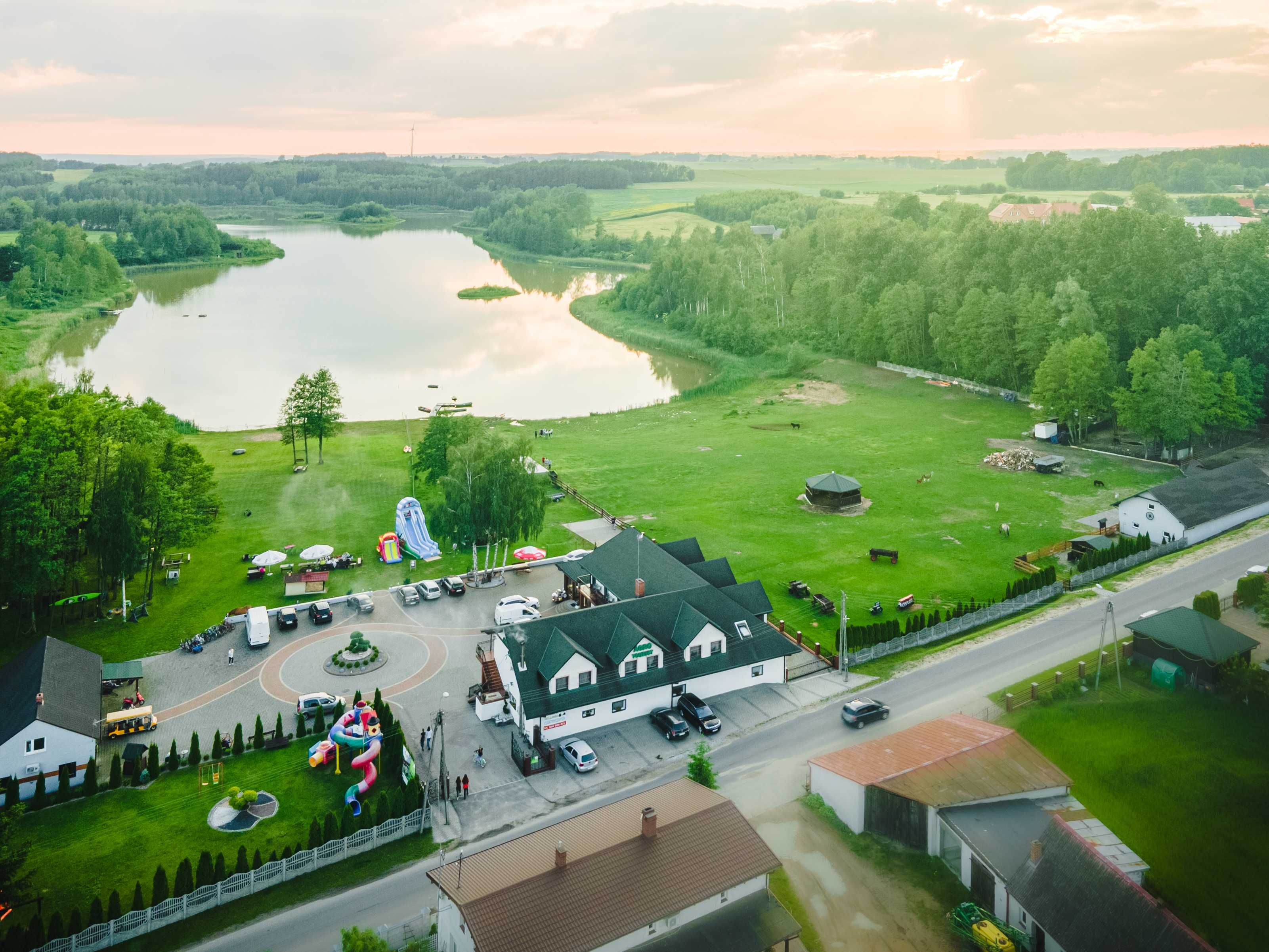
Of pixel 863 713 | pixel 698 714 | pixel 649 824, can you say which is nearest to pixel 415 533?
pixel 698 714

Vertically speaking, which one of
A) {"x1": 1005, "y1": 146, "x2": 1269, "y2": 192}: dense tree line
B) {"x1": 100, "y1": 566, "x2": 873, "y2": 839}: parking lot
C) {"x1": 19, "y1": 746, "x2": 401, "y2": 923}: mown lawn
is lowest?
{"x1": 19, "y1": 746, "x2": 401, "y2": 923}: mown lawn

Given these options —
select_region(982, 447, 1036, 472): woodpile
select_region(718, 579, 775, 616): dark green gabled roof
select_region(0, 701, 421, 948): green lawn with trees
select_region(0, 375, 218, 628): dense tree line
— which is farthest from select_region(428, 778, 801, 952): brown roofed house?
select_region(982, 447, 1036, 472): woodpile

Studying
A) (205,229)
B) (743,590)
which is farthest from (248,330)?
(743,590)

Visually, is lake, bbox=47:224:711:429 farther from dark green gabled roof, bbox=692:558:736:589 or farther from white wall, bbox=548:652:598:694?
white wall, bbox=548:652:598:694

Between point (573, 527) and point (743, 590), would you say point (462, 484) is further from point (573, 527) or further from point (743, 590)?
point (743, 590)

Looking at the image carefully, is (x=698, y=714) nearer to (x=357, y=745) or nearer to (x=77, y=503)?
(x=357, y=745)

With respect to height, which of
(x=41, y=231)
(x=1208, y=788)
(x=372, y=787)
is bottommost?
(x=372, y=787)
